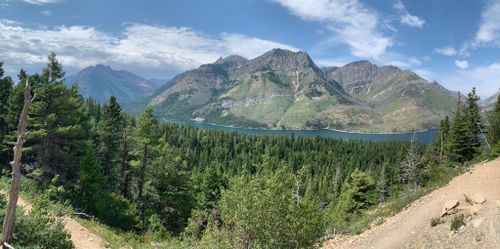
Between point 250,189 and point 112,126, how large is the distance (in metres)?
36.5

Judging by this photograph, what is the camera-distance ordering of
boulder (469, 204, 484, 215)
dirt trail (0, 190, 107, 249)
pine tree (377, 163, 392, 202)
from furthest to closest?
pine tree (377, 163, 392, 202) → dirt trail (0, 190, 107, 249) → boulder (469, 204, 484, 215)

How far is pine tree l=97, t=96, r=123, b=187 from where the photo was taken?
159 ft

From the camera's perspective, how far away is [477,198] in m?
23.7

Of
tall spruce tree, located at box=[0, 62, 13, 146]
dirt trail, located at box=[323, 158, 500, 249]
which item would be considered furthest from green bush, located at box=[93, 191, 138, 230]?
dirt trail, located at box=[323, 158, 500, 249]

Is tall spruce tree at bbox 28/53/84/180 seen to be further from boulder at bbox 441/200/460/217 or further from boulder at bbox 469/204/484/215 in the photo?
boulder at bbox 469/204/484/215

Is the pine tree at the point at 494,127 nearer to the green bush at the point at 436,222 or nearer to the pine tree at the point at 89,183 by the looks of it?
the green bush at the point at 436,222

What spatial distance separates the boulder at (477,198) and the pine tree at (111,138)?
1531 inches

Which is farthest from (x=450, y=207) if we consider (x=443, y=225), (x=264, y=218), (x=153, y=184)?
(x=153, y=184)

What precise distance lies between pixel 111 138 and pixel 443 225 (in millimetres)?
40898

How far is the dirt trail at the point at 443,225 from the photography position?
67.5 feet

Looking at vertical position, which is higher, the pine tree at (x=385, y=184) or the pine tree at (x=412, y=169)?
the pine tree at (x=412, y=169)

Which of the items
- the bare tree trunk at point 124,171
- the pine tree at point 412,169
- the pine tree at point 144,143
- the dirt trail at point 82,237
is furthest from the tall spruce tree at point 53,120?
the pine tree at point 412,169

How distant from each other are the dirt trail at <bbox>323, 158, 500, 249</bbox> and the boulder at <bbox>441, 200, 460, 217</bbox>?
558 millimetres

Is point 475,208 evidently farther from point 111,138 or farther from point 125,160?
point 111,138
